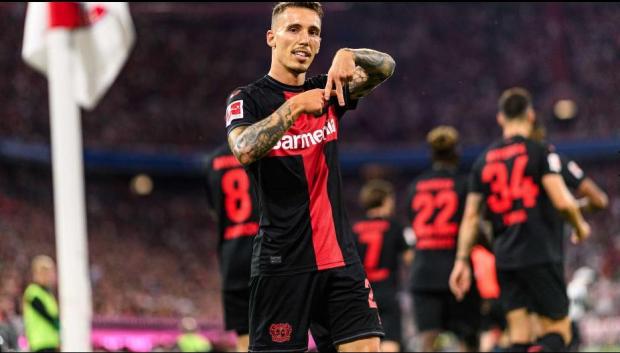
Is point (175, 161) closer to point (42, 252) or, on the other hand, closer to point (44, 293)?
point (42, 252)

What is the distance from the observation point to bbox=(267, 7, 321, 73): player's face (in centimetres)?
445

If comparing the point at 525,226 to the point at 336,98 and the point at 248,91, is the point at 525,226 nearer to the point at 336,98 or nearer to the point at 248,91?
the point at 336,98

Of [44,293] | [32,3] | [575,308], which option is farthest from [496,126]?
[32,3]

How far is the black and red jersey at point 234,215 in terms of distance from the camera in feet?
24.0

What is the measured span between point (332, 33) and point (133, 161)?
755 centimetres

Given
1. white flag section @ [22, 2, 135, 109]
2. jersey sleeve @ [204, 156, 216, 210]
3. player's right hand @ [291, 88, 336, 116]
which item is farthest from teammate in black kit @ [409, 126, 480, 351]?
player's right hand @ [291, 88, 336, 116]

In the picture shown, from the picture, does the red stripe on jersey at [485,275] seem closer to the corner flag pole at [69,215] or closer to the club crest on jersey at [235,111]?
the corner flag pole at [69,215]

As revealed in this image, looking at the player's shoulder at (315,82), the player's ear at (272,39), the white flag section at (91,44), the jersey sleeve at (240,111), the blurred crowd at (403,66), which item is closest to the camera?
the jersey sleeve at (240,111)

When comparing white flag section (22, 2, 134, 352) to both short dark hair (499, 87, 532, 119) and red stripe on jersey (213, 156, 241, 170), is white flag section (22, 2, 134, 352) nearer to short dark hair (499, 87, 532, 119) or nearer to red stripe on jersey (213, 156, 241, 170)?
red stripe on jersey (213, 156, 241, 170)

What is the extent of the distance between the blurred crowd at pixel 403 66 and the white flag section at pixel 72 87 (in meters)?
24.5

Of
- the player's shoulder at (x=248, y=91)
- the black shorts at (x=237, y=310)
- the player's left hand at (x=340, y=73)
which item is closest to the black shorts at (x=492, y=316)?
the black shorts at (x=237, y=310)

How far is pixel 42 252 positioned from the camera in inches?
1001

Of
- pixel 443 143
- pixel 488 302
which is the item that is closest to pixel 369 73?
pixel 443 143

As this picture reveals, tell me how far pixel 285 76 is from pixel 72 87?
A: 1.91m
